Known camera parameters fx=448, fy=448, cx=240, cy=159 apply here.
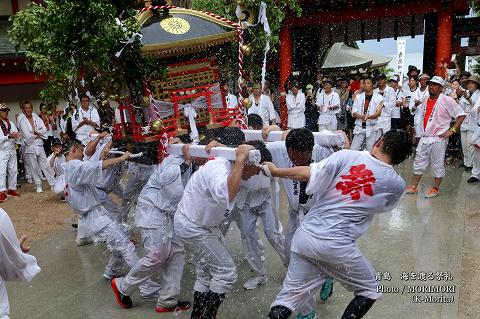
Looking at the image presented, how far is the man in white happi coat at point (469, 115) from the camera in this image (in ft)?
27.5

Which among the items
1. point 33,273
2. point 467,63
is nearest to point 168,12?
point 33,273

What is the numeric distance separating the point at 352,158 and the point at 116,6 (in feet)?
8.67

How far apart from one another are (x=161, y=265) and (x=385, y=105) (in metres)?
6.58

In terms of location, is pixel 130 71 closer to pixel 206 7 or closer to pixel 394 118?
pixel 206 7

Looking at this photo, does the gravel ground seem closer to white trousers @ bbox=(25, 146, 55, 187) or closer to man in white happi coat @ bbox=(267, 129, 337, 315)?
white trousers @ bbox=(25, 146, 55, 187)

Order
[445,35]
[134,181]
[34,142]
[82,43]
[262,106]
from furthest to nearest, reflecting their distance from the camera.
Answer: [445,35] → [262,106] → [34,142] → [134,181] → [82,43]

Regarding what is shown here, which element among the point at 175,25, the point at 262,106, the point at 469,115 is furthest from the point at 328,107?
the point at 175,25

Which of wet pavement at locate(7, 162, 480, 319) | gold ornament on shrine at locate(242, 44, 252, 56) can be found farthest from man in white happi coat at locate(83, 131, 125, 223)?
gold ornament on shrine at locate(242, 44, 252, 56)

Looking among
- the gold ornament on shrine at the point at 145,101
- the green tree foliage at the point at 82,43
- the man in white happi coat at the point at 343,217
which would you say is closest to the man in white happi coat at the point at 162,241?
the gold ornament on shrine at the point at 145,101

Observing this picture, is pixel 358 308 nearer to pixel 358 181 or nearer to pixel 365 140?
pixel 358 181

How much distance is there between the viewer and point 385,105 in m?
9.15

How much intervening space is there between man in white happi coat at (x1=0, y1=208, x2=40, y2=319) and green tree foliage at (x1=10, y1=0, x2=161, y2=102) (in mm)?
1720

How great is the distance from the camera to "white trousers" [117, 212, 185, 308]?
405cm

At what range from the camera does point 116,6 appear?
13.7 ft
